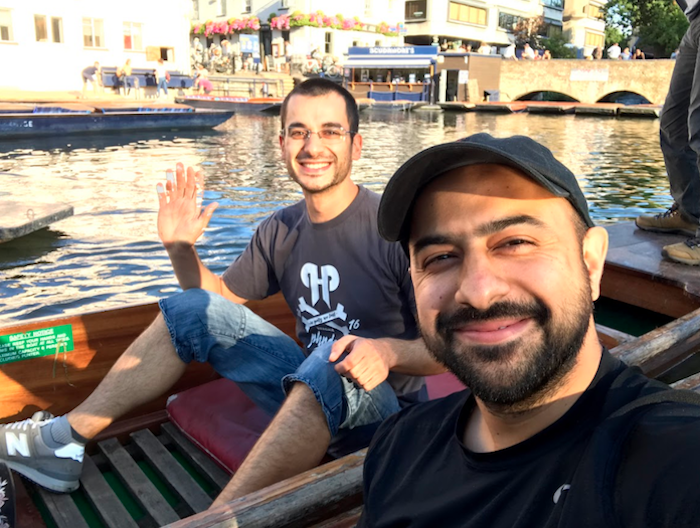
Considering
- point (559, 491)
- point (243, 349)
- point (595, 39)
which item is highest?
point (595, 39)

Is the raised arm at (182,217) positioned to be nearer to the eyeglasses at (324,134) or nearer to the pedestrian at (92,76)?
the eyeglasses at (324,134)

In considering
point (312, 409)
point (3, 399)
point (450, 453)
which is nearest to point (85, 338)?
point (3, 399)

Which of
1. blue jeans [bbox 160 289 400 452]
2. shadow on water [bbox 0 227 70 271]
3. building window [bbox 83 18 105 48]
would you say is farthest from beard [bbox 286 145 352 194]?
building window [bbox 83 18 105 48]

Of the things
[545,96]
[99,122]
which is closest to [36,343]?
[99,122]

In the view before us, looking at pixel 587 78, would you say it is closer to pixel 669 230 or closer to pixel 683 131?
pixel 669 230

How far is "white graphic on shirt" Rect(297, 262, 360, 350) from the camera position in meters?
2.43

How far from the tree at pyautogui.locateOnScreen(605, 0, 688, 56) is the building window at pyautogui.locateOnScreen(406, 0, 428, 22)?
12654 millimetres

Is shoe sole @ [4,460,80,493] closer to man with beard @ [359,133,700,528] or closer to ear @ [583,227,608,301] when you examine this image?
man with beard @ [359,133,700,528]

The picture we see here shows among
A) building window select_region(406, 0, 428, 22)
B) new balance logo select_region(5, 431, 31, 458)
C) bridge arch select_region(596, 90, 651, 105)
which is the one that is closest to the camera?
new balance logo select_region(5, 431, 31, 458)

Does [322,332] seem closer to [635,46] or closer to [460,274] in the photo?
[460,274]

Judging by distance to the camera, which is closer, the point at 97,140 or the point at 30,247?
the point at 30,247

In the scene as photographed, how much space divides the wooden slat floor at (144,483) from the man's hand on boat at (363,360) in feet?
2.87

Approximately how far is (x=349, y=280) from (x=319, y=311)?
0.18m

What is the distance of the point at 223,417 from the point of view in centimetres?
270
